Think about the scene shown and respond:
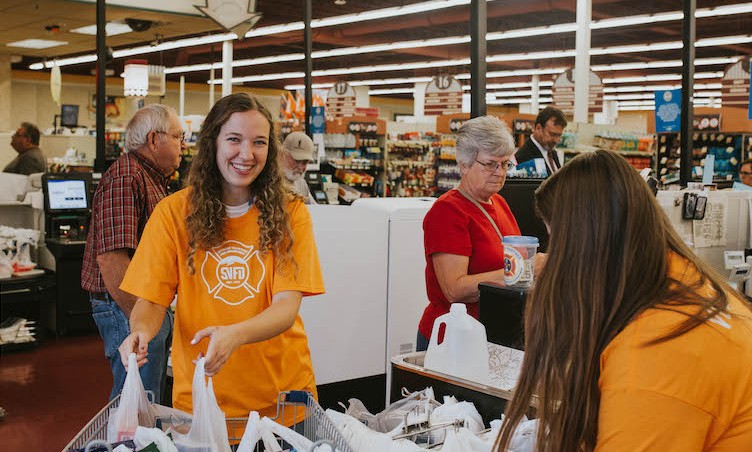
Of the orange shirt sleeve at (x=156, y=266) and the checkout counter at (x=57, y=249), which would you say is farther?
the checkout counter at (x=57, y=249)

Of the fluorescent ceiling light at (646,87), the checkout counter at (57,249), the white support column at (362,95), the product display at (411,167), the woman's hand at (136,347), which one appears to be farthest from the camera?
the white support column at (362,95)

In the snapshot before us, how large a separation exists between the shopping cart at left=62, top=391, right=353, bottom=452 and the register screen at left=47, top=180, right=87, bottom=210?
18.3 feet

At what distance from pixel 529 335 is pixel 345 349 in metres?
2.80

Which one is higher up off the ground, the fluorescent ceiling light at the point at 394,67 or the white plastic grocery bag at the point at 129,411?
the fluorescent ceiling light at the point at 394,67

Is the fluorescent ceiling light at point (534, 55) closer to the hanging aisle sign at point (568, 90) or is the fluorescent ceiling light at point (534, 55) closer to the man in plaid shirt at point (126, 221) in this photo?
the hanging aisle sign at point (568, 90)

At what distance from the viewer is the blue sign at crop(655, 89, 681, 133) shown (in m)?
7.88

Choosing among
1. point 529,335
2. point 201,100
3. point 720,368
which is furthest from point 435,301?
point 201,100

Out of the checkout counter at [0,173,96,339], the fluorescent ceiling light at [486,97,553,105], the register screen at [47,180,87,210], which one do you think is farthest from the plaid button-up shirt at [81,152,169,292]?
the fluorescent ceiling light at [486,97,553,105]

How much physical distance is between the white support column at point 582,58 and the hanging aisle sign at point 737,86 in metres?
3.66

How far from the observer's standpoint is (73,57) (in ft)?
64.2

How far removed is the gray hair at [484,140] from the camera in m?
2.90

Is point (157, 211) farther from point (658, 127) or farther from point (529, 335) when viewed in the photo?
point (658, 127)

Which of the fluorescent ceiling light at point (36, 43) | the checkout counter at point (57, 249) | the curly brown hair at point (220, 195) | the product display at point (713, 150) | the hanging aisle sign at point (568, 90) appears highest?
the fluorescent ceiling light at point (36, 43)

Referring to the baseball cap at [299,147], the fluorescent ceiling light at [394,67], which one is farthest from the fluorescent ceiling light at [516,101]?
the baseball cap at [299,147]
